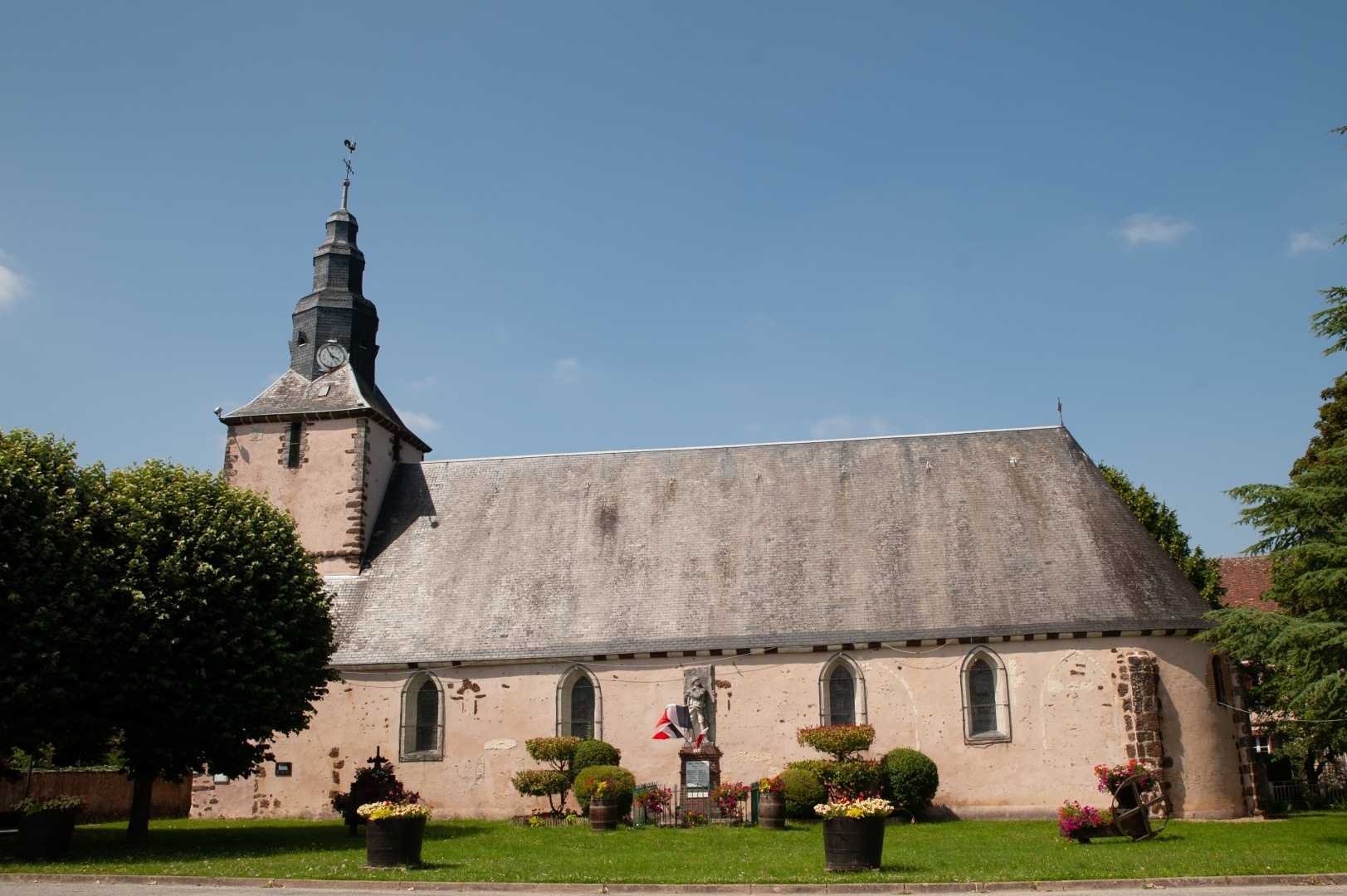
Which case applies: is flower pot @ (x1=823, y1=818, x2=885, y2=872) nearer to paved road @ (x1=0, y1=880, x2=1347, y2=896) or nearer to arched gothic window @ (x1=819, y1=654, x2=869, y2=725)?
paved road @ (x1=0, y1=880, x2=1347, y2=896)

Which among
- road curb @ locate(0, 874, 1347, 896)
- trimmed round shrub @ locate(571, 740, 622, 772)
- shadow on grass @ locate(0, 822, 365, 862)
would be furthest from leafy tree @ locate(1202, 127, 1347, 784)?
shadow on grass @ locate(0, 822, 365, 862)

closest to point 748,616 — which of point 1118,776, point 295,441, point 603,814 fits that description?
point 603,814

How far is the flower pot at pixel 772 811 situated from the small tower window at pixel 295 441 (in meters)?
16.0

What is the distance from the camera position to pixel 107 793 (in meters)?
26.4

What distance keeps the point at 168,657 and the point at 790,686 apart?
504 inches

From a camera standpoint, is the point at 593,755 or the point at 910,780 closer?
the point at 910,780

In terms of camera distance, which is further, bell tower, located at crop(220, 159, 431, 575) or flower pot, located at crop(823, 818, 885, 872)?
bell tower, located at crop(220, 159, 431, 575)

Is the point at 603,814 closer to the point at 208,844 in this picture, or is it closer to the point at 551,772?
the point at 551,772

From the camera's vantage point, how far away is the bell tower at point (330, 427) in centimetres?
2759

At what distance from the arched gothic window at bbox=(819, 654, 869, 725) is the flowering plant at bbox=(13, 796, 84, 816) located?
1450 cm

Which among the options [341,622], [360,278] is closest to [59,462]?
[341,622]

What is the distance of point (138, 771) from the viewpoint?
742 inches

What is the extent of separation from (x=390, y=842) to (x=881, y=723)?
12.3m

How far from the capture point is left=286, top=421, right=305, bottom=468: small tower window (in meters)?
28.5
